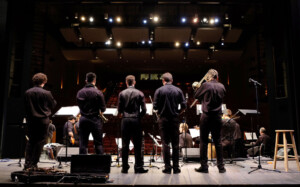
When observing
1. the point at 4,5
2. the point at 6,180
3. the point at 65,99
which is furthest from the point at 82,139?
the point at 65,99

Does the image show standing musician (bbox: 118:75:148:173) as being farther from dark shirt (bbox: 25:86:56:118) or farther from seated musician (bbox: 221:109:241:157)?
seated musician (bbox: 221:109:241:157)

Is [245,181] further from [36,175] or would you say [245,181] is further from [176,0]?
[176,0]

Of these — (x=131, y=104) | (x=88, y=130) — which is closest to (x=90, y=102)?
(x=88, y=130)

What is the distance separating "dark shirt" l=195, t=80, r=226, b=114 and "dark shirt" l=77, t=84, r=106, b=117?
189cm

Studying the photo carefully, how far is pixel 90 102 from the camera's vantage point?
4730 millimetres

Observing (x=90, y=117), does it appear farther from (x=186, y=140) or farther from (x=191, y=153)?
(x=186, y=140)

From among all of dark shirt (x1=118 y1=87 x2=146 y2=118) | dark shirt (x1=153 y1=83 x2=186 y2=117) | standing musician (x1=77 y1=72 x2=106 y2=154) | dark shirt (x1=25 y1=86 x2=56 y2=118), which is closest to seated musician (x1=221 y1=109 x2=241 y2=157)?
dark shirt (x1=153 y1=83 x2=186 y2=117)

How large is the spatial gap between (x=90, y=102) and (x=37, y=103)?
0.92 m

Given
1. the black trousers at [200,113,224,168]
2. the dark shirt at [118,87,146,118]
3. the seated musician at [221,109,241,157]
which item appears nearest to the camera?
the black trousers at [200,113,224,168]

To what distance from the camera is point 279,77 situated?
26.9 ft

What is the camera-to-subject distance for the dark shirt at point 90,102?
4715 millimetres

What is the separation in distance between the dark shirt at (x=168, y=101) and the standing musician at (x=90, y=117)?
1071 millimetres

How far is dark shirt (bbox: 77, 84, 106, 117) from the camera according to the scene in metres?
4.71

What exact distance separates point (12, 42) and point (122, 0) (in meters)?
3.74
